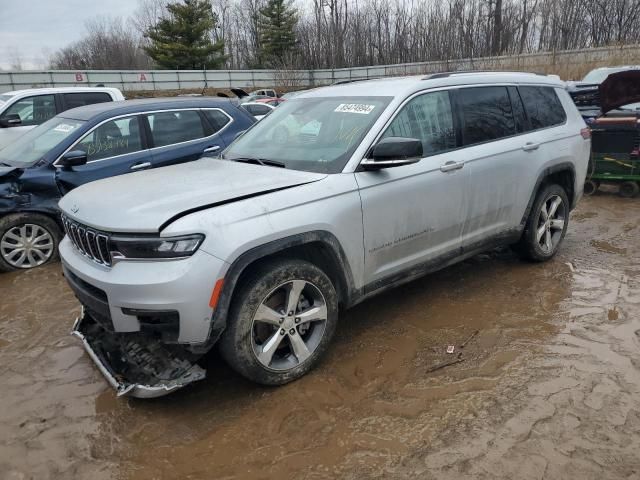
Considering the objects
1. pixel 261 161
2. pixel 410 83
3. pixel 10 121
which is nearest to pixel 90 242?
pixel 261 161

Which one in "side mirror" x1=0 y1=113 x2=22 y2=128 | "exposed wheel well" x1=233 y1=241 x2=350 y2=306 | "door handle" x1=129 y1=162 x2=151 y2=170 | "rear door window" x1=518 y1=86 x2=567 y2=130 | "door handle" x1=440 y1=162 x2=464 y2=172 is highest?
"rear door window" x1=518 y1=86 x2=567 y2=130

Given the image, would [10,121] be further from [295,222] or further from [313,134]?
[295,222]

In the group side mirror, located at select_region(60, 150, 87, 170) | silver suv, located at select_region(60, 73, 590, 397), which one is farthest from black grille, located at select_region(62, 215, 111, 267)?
side mirror, located at select_region(60, 150, 87, 170)

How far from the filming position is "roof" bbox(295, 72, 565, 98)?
3.88m

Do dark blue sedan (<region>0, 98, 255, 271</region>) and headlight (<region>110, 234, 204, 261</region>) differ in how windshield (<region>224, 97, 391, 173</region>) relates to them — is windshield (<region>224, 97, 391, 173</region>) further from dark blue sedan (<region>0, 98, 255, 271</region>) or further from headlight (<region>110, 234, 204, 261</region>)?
dark blue sedan (<region>0, 98, 255, 271</region>)

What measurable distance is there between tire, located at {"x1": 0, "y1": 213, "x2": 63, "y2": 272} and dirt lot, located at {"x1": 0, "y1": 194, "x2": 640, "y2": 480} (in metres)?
1.44

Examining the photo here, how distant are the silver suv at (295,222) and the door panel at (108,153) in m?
2.34

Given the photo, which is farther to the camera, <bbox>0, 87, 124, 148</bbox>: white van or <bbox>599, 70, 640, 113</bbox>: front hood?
<bbox>0, 87, 124, 148</bbox>: white van

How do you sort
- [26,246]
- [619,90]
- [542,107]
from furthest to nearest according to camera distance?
[619,90] < [26,246] < [542,107]

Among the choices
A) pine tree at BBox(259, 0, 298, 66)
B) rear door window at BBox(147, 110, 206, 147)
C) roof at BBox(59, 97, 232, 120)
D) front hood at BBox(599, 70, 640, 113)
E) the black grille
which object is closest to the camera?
the black grille

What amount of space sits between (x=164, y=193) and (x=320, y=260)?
42.7 inches

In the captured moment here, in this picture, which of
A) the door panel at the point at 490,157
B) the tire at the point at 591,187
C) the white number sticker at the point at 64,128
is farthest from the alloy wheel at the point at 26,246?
the tire at the point at 591,187

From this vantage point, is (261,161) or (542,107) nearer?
(261,161)

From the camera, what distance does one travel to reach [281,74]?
143ft
